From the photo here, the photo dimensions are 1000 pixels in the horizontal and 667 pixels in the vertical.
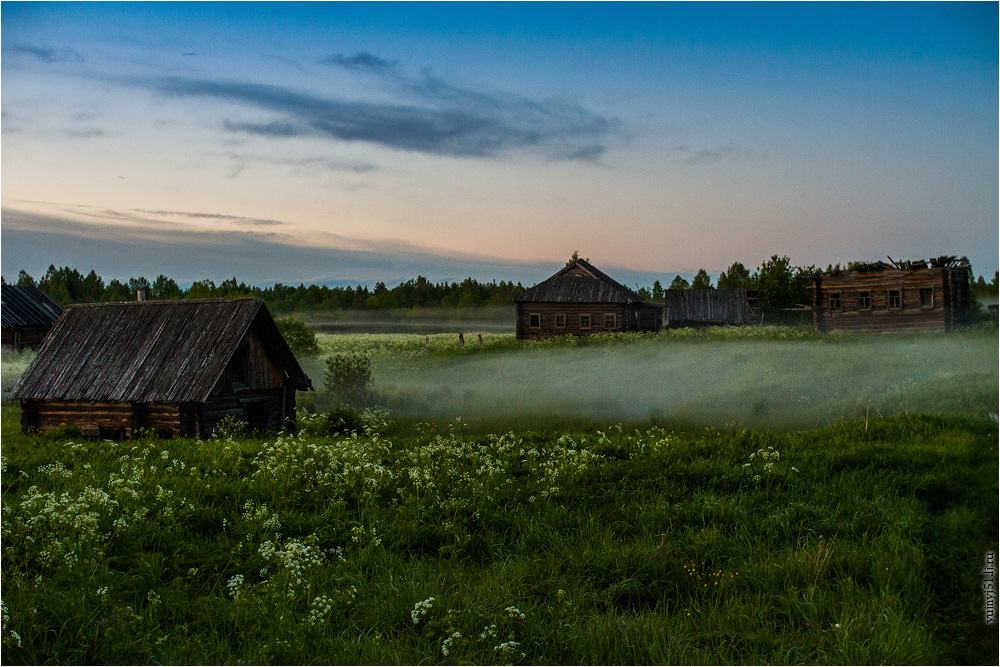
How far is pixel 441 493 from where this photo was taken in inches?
270

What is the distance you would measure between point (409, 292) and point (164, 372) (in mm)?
5058

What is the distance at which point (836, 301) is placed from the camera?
1130 cm

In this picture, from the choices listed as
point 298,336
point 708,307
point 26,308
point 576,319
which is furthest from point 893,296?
point 26,308

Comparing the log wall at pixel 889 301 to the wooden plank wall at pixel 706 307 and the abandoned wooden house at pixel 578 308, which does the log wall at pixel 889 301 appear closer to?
the wooden plank wall at pixel 706 307

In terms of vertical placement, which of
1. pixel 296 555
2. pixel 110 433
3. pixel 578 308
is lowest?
pixel 110 433

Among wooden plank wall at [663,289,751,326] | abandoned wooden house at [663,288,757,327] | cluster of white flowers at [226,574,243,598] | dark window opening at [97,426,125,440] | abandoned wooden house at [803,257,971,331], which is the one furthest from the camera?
dark window opening at [97,426,125,440]

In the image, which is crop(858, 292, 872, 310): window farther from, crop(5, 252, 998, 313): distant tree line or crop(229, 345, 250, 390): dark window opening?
crop(229, 345, 250, 390): dark window opening

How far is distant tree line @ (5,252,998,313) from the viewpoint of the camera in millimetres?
11297

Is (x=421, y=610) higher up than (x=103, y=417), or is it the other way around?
(x=103, y=417)

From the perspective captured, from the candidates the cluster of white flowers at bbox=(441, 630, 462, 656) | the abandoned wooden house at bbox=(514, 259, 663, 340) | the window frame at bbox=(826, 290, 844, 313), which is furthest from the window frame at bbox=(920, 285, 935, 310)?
the cluster of white flowers at bbox=(441, 630, 462, 656)

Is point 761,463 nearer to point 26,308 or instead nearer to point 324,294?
point 324,294

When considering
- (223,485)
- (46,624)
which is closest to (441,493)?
(223,485)

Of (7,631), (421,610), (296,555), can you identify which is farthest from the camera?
(296,555)

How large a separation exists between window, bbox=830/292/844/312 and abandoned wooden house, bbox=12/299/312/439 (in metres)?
10.5
